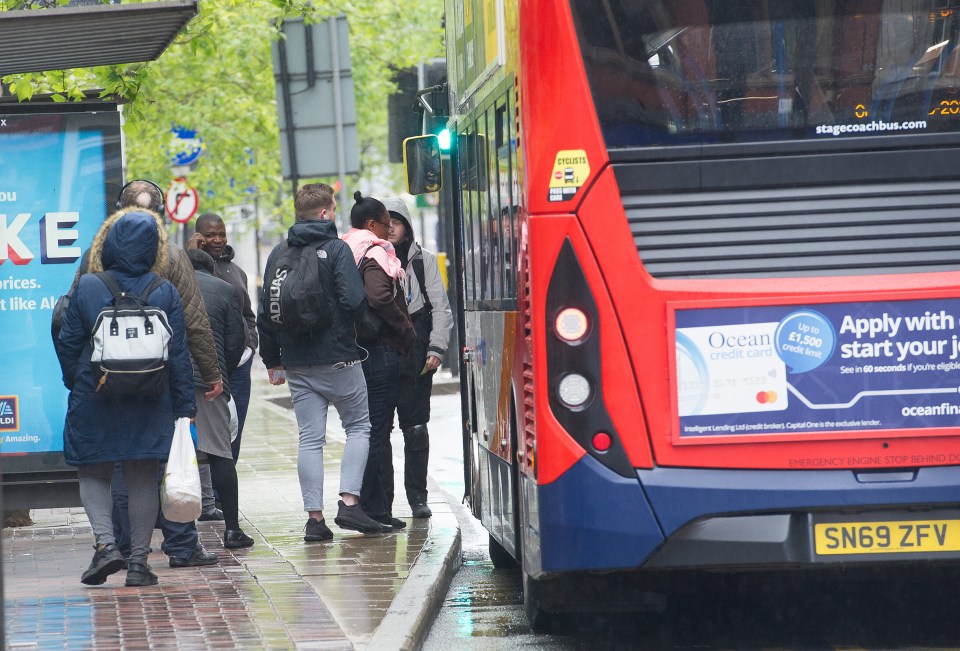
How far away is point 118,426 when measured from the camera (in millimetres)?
8164

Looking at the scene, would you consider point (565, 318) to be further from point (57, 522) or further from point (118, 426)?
point (57, 522)

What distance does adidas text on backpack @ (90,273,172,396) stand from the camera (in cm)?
798

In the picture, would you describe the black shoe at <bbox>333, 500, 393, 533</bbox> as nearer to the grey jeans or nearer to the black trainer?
the grey jeans

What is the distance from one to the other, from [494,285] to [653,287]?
1538 mm

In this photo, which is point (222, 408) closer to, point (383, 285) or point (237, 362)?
point (237, 362)

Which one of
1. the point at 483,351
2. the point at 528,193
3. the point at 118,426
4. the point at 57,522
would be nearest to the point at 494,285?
the point at 483,351

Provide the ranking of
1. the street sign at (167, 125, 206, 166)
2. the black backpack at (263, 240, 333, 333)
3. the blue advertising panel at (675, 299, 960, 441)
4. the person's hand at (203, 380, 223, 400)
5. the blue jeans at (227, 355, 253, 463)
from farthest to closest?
the street sign at (167, 125, 206, 166) → the blue jeans at (227, 355, 253, 463) → the black backpack at (263, 240, 333, 333) → the person's hand at (203, 380, 223, 400) → the blue advertising panel at (675, 299, 960, 441)

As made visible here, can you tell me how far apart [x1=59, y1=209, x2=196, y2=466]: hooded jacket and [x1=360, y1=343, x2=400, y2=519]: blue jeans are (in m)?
2.17

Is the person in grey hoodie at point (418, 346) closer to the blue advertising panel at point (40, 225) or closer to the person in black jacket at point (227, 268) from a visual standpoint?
the person in black jacket at point (227, 268)

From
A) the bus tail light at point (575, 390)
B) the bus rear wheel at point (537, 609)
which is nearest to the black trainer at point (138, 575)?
the bus rear wheel at point (537, 609)

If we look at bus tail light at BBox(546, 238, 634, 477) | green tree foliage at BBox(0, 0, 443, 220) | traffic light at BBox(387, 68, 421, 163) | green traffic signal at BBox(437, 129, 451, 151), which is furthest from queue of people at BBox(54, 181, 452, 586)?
green tree foliage at BBox(0, 0, 443, 220)

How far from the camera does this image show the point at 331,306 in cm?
960

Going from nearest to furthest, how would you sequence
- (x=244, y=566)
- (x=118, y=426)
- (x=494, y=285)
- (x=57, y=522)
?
(x=494, y=285) → (x=118, y=426) → (x=244, y=566) → (x=57, y=522)

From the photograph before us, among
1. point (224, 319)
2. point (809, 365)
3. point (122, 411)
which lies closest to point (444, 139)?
point (224, 319)
